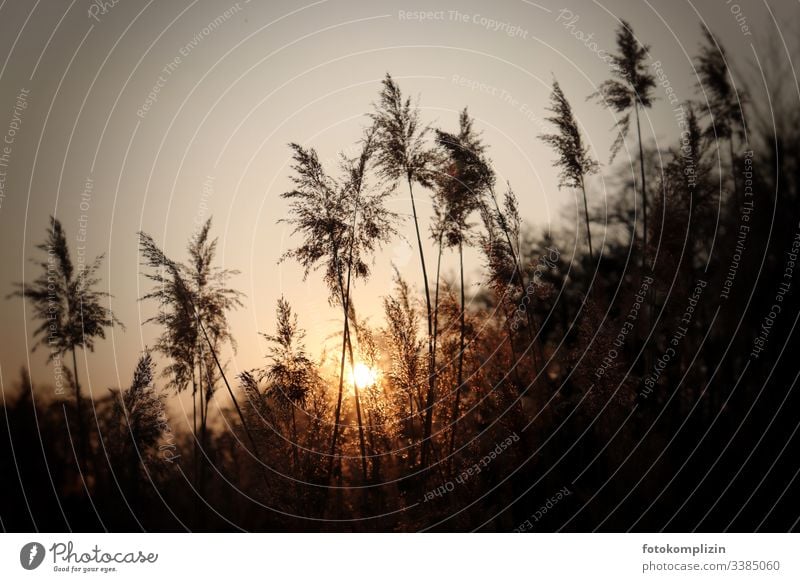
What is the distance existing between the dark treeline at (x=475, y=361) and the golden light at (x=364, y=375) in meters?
0.02

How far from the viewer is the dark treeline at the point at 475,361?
597 centimetres

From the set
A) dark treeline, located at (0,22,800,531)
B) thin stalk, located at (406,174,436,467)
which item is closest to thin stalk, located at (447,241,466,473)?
dark treeline, located at (0,22,800,531)

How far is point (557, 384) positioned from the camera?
6137 mm

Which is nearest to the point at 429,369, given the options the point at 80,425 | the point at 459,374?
the point at 459,374

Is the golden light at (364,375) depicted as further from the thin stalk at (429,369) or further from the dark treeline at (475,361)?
the thin stalk at (429,369)

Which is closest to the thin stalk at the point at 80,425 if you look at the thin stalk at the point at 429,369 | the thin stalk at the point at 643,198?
the thin stalk at the point at 429,369

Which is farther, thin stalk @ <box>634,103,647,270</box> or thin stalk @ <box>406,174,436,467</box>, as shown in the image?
thin stalk @ <box>634,103,647,270</box>

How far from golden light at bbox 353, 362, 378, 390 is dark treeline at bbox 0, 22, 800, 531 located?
2 cm

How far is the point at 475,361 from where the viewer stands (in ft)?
20.2

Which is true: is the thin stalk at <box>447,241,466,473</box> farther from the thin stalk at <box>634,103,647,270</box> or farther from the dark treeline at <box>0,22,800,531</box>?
the thin stalk at <box>634,103,647,270</box>

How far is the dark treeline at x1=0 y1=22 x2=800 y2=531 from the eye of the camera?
597cm

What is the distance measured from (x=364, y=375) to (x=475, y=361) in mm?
952

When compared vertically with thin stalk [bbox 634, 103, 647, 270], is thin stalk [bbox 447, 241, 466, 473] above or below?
below
